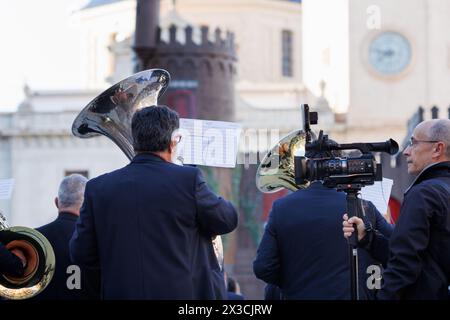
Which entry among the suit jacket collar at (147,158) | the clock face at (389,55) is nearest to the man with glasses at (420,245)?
the suit jacket collar at (147,158)

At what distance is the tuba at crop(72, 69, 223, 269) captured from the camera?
7957 mm

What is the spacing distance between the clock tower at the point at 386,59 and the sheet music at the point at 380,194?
42.4 meters

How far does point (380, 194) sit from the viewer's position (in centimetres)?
804

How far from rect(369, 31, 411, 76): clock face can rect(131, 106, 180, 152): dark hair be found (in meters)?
46.1

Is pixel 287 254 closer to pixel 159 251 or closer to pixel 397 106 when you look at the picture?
pixel 159 251

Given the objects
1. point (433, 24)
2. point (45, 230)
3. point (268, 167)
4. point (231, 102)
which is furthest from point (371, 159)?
point (433, 24)

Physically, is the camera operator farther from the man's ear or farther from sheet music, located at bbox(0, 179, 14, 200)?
sheet music, located at bbox(0, 179, 14, 200)

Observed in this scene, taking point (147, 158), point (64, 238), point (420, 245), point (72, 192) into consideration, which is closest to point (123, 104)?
point (72, 192)

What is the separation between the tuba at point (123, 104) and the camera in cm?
796

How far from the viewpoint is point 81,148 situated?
55.5 metres

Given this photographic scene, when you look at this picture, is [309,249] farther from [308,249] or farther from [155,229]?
[155,229]

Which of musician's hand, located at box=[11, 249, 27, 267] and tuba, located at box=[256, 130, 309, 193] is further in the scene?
tuba, located at box=[256, 130, 309, 193]

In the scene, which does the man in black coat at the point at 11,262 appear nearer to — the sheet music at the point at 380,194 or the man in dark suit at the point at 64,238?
the man in dark suit at the point at 64,238

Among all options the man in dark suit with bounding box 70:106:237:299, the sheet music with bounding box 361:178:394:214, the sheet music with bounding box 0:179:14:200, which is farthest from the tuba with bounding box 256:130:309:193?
the man in dark suit with bounding box 70:106:237:299
